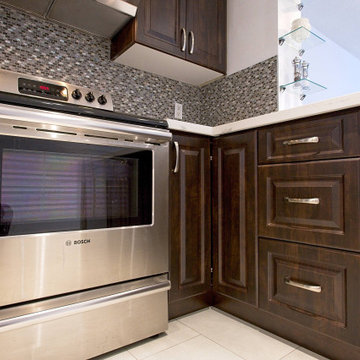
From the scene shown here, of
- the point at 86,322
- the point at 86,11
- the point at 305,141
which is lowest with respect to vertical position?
the point at 86,322

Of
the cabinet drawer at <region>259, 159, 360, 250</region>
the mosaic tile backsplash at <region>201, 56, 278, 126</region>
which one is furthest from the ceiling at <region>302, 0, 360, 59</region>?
the cabinet drawer at <region>259, 159, 360, 250</region>

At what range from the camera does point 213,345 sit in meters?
1.20

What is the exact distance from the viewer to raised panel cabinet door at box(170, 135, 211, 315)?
54.2 inches

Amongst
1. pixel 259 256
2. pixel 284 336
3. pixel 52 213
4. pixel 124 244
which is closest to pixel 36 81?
pixel 52 213

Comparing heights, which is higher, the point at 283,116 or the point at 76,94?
the point at 76,94

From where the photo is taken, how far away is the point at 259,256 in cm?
130

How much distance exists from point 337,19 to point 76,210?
2801 millimetres

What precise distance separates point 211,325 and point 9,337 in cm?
88

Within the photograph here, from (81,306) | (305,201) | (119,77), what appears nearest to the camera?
(81,306)

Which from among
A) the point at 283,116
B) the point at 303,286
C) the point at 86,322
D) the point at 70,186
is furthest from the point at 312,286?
the point at 70,186

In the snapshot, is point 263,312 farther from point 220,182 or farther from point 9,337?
point 9,337

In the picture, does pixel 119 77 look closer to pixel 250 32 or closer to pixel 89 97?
pixel 89 97

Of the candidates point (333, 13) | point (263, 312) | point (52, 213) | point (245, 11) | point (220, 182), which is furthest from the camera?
point (333, 13)

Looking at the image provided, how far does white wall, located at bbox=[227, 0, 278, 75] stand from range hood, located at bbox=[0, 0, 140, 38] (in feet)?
2.47
